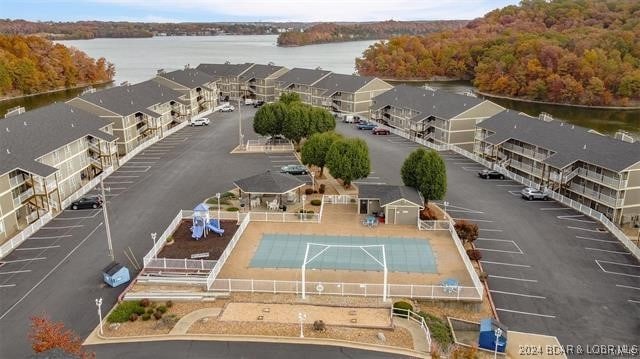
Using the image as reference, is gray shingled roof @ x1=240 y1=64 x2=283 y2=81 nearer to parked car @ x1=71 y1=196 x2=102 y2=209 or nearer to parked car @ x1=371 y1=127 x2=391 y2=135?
parked car @ x1=371 y1=127 x2=391 y2=135

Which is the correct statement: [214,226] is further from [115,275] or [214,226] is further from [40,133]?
[40,133]

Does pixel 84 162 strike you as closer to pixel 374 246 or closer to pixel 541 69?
pixel 374 246

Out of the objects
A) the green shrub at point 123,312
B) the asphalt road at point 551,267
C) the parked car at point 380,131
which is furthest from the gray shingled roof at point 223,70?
the green shrub at point 123,312

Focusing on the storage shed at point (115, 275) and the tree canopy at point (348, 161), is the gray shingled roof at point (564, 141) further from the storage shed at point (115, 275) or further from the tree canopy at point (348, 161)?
the storage shed at point (115, 275)

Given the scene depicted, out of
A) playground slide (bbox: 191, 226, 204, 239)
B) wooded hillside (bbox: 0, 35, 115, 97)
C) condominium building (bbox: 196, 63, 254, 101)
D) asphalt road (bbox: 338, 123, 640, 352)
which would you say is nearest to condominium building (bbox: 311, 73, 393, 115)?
condominium building (bbox: 196, 63, 254, 101)

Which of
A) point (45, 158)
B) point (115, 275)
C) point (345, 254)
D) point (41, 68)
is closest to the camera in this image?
point (115, 275)

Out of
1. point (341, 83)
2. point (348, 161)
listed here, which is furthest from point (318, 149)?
point (341, 83)
